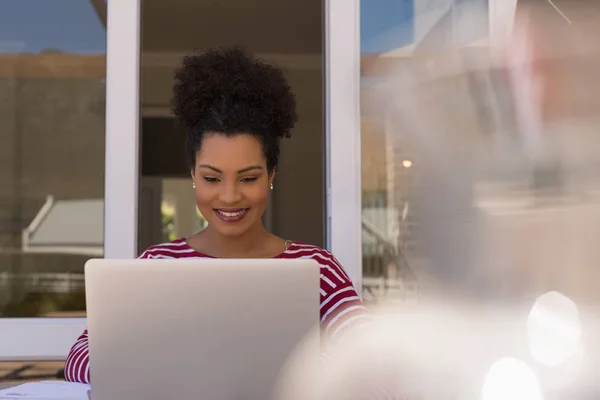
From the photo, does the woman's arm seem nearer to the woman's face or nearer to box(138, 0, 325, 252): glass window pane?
the woman's face

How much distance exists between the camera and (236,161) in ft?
4.57

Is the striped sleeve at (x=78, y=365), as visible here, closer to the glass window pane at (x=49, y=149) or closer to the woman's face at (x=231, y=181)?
the woman's face at (x=231, y=181)

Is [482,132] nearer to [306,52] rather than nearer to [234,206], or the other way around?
[234,206]

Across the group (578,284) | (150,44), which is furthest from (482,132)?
(150,44)

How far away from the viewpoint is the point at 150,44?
204 inches

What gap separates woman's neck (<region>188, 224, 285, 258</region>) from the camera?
1.50 metres

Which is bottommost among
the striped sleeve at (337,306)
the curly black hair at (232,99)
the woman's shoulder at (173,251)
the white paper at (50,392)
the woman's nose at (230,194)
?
the white paper at (50,392)

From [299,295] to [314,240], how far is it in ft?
17.4

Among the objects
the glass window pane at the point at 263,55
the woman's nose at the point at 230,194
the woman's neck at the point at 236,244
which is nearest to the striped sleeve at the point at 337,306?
the woman's neck at the point at 236,244

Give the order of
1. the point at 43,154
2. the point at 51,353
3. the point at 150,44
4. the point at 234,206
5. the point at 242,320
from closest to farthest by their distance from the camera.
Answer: the point at 242,320 < the point at 234,206 < the point at 51,353 < the point at 43,154 < the point at 150,44

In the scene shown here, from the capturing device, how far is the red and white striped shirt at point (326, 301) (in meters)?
1.38

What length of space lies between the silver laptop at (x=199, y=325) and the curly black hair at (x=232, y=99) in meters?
0.55

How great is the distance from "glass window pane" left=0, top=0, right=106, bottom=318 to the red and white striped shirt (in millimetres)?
744

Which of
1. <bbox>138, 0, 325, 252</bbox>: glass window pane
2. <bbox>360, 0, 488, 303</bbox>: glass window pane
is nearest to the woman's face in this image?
<bbox>360, 0, 488, 303</bbox>: glass window pane
